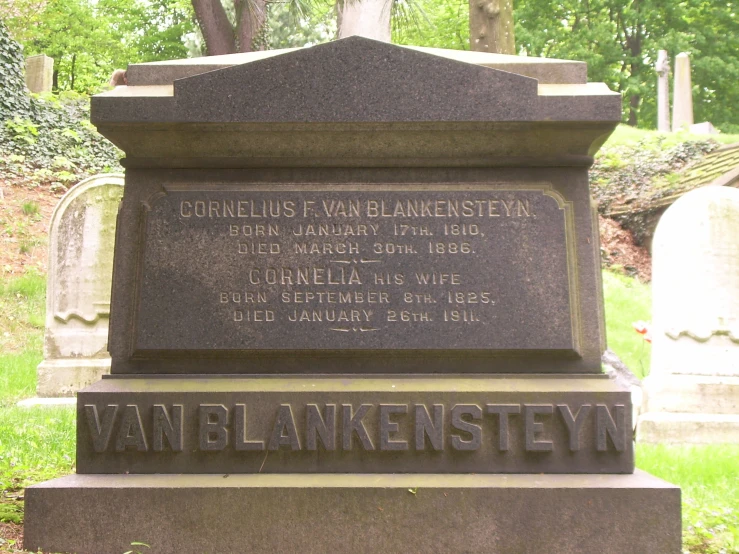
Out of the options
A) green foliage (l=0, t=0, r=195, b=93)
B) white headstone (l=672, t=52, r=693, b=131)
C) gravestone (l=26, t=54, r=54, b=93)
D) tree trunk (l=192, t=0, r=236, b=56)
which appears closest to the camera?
tree trunk (l=192, t=0, r=236, b=56)

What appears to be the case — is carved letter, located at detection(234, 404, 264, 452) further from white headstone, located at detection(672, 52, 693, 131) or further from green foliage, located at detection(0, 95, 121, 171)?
white headstone, located at detection(672, 52, 693, 131)

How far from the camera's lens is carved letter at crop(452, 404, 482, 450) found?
11.3 feet

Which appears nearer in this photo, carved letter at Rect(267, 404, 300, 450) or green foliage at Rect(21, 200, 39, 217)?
carved letter at Rect(267, 404, 300, 450)

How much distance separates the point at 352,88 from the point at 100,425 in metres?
1.80

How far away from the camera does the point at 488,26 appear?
10.5 meters

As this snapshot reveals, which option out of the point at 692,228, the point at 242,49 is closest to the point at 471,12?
the point at 242,49

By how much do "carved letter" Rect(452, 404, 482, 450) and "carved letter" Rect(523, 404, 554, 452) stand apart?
0.64 ft

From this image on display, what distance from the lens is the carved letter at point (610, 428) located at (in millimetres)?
3426

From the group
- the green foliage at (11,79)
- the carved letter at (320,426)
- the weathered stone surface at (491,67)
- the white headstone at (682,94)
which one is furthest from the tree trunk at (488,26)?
the white headstone at (682,94)

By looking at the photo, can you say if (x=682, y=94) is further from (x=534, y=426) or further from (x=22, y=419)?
(x=534, y=426)

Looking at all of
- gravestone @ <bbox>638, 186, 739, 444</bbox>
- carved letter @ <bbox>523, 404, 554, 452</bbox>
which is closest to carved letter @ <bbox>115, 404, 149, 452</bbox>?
carved letter @ <bbox>523, 404, 554, 452</bbox>

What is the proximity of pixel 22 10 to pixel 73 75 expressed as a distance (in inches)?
279

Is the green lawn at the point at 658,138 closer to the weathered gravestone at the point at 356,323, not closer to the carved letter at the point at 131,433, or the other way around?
the weathered gravestone at the point at 356,323

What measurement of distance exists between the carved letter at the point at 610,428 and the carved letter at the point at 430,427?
650 millimetres
